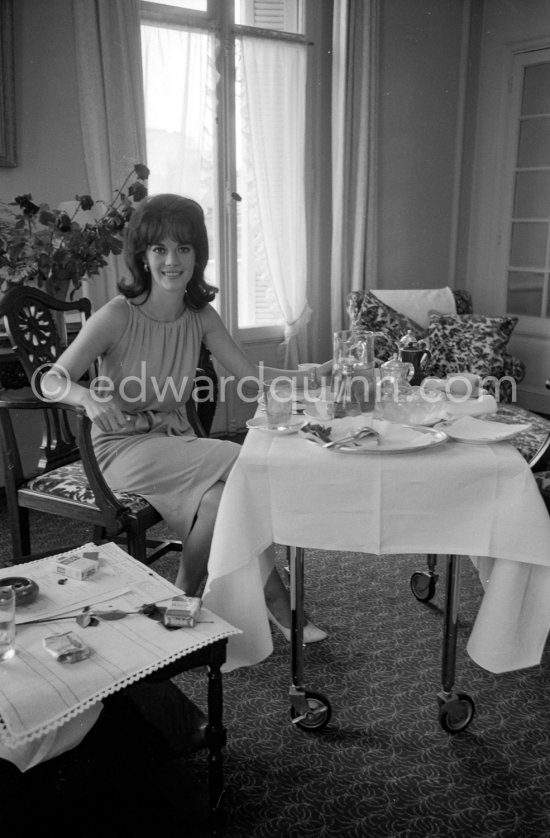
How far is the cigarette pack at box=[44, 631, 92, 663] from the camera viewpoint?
1.34 m

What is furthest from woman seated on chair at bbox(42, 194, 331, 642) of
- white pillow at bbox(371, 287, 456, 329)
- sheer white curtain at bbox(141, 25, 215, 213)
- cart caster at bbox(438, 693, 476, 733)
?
white pillow at bbox(371, 287, 456, 329)

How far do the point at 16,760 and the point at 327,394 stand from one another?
1.32 m

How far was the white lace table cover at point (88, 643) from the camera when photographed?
1.24m

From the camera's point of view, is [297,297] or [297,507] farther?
[297,297]

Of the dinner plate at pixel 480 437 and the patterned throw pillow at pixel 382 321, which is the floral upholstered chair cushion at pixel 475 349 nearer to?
the patterned throw pillow at pixel 382 321

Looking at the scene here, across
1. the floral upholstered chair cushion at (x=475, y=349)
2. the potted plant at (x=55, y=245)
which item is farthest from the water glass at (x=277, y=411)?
the floral upholstered chair cushion at (x=475, y=349)

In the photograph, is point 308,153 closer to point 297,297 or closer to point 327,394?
point 297,297

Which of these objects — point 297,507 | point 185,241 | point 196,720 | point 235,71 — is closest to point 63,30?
point 235,71

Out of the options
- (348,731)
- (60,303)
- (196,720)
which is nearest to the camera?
(196,720)

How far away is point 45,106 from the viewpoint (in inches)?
145

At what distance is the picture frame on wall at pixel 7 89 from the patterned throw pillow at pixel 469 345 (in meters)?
2.35

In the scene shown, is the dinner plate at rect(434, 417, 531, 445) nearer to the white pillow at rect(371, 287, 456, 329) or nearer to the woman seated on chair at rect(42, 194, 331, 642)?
the woman seated on chair at rect(42, 194, 331, 642)

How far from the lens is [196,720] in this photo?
1.70m

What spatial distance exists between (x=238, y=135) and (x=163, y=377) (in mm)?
2457
